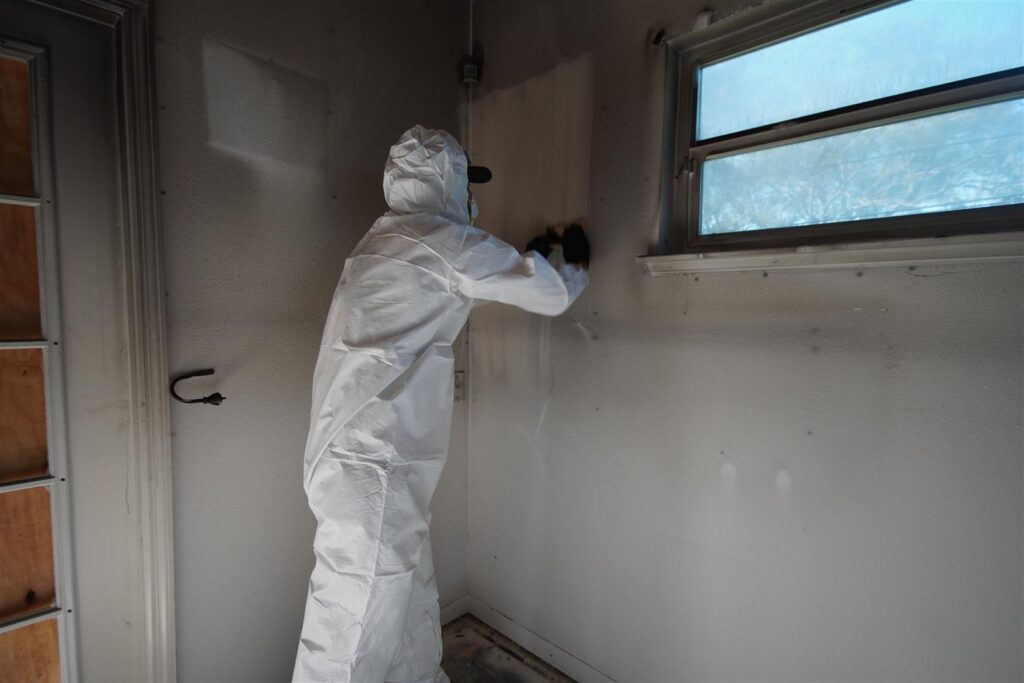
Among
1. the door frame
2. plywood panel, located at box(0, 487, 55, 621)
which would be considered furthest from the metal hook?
plywood panel, located at box(0, 487, 55, 621)

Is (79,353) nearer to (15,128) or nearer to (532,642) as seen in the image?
(15,128)

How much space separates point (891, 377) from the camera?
102 cm

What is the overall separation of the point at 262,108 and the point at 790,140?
1.46 m

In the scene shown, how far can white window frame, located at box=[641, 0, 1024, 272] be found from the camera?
940 millimetres

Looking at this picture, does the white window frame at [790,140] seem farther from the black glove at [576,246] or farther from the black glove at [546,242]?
the black glove at [546,242]

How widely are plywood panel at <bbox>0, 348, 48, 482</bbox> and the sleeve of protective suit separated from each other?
104cm

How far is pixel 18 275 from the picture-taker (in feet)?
3.57

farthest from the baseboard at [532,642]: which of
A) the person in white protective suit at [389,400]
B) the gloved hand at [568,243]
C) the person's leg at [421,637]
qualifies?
the gloved hand at [568,243]

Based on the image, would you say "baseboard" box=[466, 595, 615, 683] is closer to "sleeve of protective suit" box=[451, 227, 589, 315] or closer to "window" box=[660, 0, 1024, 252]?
"sleeve of protective suit" box=[451, 227, 589, 315]

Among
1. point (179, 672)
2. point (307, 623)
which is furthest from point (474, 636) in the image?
point (179, 672)

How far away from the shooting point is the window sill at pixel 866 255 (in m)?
0.88

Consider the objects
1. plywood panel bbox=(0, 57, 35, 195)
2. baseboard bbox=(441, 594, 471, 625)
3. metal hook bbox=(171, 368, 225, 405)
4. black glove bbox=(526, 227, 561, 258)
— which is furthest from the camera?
baseboard bbox=(441, 594, 471, 625)

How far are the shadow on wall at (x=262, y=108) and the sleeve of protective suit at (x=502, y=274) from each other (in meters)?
0.66

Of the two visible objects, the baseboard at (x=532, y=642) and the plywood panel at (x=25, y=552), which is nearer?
the plywood panel at (x=25, y=552)
